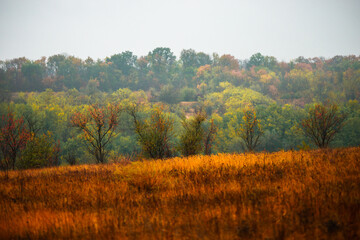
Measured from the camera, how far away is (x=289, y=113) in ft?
214

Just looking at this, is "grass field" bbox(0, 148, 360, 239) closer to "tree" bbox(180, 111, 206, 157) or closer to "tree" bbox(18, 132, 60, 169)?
"tree" bbox(180, 111, 206, 157)

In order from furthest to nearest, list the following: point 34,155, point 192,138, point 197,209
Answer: point 34,155, point 192,138, point 197,209

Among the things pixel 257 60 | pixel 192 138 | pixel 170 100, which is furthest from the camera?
pixel 257 60

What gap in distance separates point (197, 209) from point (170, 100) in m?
79.1

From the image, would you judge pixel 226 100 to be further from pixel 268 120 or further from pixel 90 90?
pixel 90 90

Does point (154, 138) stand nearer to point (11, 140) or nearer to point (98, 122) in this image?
point (98, 122)

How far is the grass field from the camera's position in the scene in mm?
3988

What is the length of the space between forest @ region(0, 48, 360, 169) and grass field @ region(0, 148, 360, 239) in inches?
417

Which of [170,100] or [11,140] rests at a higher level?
[170,100]

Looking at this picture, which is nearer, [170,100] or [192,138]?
[192,138]

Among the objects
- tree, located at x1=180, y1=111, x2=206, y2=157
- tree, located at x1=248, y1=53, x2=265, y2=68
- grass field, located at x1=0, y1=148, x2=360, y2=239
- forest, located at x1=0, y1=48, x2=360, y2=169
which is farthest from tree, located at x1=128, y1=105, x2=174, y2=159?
tree, located at x1=248, y1=53, x2=265, y2=68

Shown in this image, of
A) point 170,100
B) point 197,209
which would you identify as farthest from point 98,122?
point 170,100

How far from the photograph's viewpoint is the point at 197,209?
16.7ft

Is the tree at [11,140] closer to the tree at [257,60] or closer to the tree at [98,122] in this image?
the tree at [98,122]
